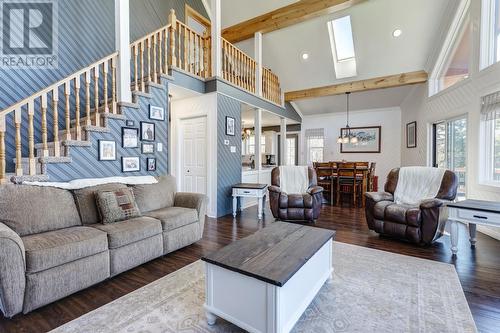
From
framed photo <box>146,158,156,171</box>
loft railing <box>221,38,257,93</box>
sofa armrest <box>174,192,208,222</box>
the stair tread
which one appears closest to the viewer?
the stair tread

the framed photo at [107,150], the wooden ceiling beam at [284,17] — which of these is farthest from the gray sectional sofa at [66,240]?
the wooden ceiling beam at [284,17]

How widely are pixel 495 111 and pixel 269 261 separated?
13.3ft

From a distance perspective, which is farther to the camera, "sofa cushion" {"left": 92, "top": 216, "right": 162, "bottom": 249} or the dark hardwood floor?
"sofa cushion" {"left": 92, "top": 216, "right": 162, "bottom": 249}

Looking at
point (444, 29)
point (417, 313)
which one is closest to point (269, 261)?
point (417, 313)

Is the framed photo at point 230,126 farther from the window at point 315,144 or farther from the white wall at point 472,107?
the window at point 315,144

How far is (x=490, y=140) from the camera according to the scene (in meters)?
3.63

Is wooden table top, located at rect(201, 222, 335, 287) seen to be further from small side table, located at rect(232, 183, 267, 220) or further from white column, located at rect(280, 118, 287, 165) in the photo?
white column, located at rect(280, 118, 287, 165)

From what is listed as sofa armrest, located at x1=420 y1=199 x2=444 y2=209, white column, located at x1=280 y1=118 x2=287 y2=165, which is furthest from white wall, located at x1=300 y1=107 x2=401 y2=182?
sofa armrest, located at x1=420 y1=199 x2=444 y2=209

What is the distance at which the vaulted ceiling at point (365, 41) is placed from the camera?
16.0ft

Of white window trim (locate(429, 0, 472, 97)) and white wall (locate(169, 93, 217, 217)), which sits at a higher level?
white window trim (locate(429, 0, 472, 97))

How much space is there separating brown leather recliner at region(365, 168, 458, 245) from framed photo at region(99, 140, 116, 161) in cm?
365

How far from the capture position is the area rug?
165 centimetres

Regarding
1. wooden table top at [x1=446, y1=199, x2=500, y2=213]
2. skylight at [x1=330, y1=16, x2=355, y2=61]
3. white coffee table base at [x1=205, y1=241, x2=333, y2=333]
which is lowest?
white coffee table base at [x1=205, y1=241, x2=333, y2=333]

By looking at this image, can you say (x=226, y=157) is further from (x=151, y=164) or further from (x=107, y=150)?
(x=107, y=150)
